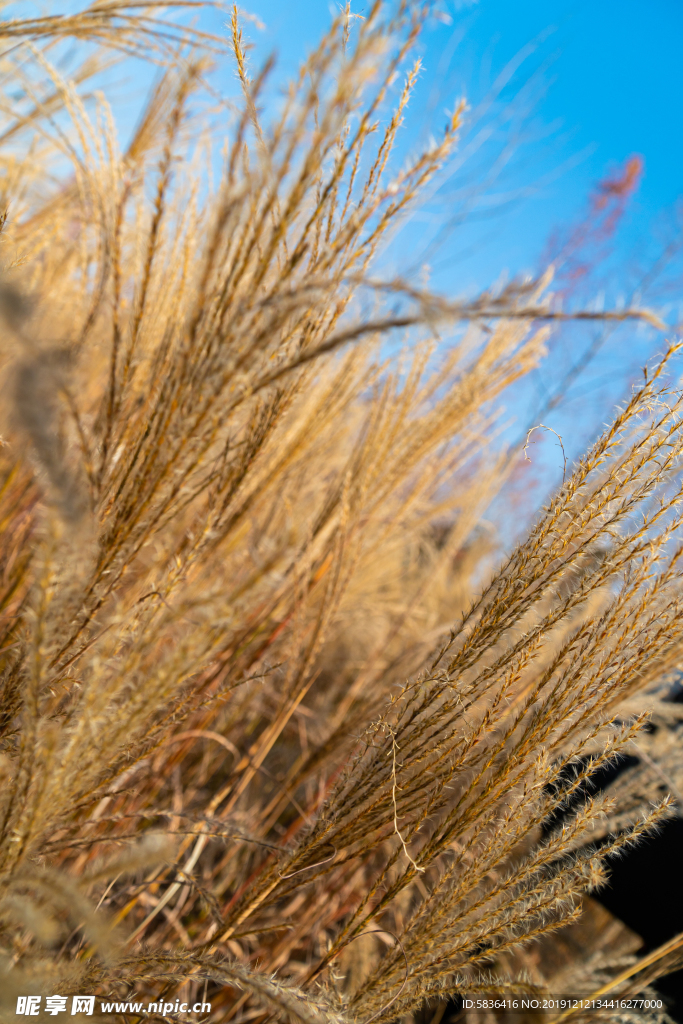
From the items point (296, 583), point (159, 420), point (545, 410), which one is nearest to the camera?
point (159, 420)

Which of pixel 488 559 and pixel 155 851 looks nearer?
pixel 155 851

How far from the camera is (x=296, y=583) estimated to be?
1293mm

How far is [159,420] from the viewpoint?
55cm

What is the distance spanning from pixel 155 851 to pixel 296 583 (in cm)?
89

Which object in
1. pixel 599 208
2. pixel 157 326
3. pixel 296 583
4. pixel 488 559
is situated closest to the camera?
pixel 157 326

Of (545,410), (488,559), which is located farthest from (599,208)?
(488,559)

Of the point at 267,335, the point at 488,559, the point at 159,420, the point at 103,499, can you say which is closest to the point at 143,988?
the point at 103,499

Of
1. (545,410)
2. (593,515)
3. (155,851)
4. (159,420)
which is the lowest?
(155,851)

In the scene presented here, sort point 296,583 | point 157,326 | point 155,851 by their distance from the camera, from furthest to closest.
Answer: point 296,583 → point 157,326 → point 155,851

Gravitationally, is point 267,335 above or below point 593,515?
below

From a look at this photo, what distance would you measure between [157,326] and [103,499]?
428 millimetres

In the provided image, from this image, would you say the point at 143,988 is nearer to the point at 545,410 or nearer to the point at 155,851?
the point at 155,851

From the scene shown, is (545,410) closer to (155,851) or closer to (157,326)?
(157,326)

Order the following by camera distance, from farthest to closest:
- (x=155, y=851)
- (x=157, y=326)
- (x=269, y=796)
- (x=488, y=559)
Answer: (x=488, y=559)
(x=269, y=796)
(x=157, y=326)
(x=155, y=851)
